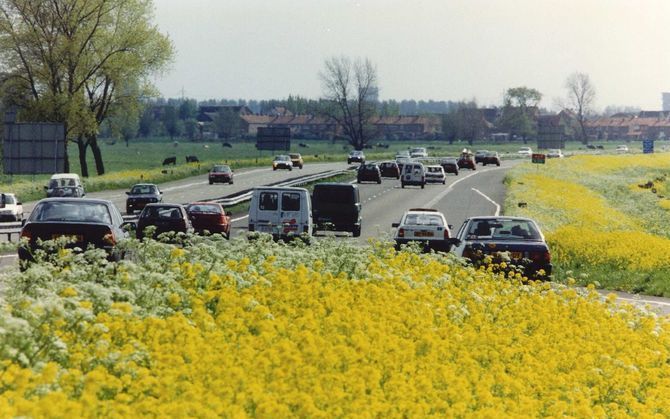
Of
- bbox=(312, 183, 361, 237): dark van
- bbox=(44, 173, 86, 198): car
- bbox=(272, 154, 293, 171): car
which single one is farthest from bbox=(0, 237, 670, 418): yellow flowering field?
bbox=(272, 154, 293, 171): car

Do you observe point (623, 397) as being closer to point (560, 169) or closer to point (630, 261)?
point (630, 261)

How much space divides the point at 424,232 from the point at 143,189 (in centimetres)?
2489

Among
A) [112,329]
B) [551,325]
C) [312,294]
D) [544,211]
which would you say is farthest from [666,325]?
[544,211]

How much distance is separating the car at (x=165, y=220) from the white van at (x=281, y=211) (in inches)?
102

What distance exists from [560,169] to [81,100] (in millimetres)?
46446

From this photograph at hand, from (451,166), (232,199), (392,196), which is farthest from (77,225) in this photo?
(451,166)

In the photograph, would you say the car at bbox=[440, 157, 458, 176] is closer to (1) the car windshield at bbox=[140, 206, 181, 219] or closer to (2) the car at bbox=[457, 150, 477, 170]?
(2) the car at bbox=[457, 150, 477, 170]

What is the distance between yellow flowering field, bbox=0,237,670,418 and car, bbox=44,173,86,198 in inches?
1517

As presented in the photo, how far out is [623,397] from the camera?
1155cm

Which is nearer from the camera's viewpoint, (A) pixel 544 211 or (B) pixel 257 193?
(B) pixel 257 193

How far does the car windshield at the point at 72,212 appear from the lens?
2108 cm

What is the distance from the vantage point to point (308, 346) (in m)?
10.5

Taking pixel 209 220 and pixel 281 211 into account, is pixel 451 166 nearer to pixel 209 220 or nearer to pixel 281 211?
pixel 209 220

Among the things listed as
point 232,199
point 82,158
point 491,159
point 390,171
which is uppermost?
point 232,199
